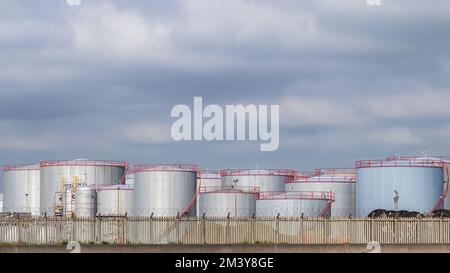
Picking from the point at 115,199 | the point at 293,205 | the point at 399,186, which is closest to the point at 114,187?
the point at 115,199

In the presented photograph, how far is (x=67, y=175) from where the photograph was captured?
8938cm

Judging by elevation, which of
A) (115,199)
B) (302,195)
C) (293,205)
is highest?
(302,195)

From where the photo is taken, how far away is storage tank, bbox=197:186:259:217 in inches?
3007

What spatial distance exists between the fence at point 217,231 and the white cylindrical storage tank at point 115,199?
32827 mm

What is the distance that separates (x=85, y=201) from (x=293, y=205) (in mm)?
19751

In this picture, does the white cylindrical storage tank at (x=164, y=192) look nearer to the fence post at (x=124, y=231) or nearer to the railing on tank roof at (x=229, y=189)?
the railing on tank roof at (x=229, y=189)

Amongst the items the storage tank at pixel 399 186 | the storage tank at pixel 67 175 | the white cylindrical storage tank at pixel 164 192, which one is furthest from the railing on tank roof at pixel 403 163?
the storage tank at pixel 67 175

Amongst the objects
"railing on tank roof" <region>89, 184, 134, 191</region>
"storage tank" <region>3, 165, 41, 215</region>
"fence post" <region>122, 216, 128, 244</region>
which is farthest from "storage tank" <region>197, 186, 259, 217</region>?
"fence post" <region>122, 216, 128, 244</region>

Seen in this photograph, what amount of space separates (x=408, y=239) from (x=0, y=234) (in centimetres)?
2042

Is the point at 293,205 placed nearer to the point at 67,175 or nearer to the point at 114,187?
the point at 114,187

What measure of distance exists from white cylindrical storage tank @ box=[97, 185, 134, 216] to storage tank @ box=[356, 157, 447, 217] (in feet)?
71.9

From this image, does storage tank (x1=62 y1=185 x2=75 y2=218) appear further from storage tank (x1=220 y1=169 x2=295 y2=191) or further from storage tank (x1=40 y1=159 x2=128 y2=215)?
storage tank (x1=220 y1=169 x2=295 y2=191)
